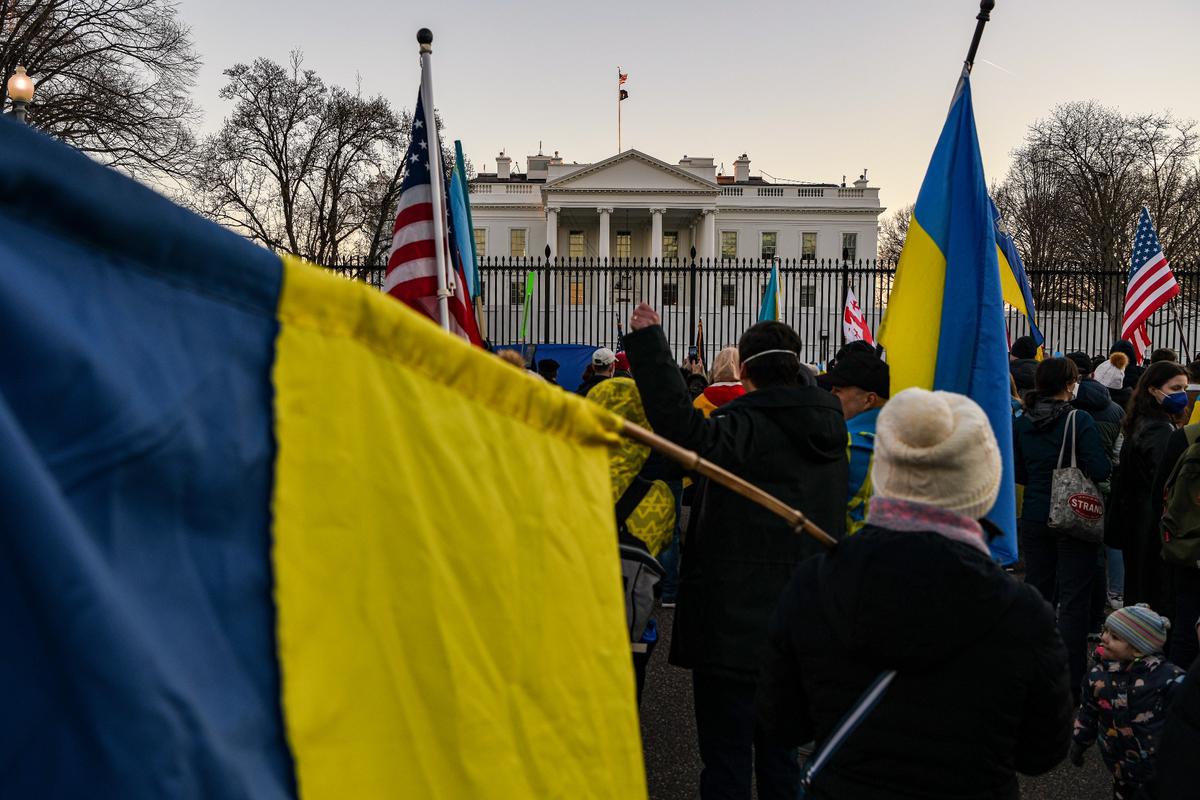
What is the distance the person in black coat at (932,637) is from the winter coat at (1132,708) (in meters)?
1.61

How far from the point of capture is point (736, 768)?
2.93 m

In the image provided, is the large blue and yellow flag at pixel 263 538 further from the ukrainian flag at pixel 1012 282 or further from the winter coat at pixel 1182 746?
the ukrainian flag at pixel 1012 282

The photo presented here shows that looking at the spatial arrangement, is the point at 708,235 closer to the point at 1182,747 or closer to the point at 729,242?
the point at 729,242

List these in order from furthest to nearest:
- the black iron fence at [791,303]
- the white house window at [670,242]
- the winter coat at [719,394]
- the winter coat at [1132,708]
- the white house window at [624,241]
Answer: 1. the white house window at [670,242]
2. the white house window at [624,241]
3. the black iron fence at [791,303]
4. the winter coat at [719,394]
5. the winter coat at [1132,708]

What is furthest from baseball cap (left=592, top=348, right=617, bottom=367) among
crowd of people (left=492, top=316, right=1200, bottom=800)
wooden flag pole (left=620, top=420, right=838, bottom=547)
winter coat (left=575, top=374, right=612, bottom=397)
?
wooden flag pole (left=620, top=420, right=838, bottom=547)

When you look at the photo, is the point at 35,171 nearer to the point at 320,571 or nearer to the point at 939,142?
the point at 320,571

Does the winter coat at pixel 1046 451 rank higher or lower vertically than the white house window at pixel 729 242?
lower

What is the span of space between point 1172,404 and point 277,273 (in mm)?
5230

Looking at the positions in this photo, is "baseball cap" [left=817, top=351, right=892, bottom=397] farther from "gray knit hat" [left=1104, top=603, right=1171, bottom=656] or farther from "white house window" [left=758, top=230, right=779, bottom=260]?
"white house window" [left=758, top=230, right=779, bottom=260]

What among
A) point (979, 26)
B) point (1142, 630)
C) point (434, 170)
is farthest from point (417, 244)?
point (1142, 630)

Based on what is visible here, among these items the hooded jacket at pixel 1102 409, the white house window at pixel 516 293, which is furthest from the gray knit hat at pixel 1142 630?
the white house window at pixel 516 293

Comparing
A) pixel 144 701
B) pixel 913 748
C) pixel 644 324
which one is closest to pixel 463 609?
pixel 144 701

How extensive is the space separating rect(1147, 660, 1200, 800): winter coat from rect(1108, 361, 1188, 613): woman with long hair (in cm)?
267

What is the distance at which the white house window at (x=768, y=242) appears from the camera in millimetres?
57250
